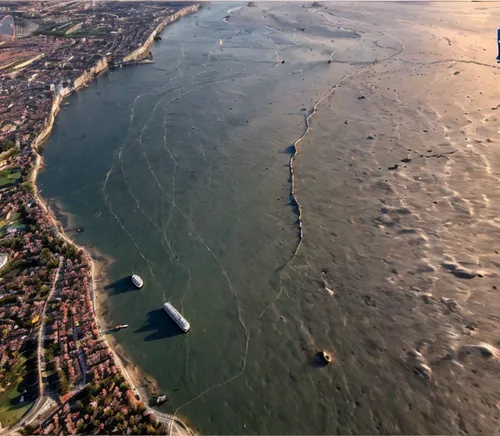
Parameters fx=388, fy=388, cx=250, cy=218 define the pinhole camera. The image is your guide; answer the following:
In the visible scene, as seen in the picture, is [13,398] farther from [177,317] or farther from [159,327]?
[177,317]

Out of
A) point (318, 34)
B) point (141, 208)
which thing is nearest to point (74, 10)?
point (318, 34)

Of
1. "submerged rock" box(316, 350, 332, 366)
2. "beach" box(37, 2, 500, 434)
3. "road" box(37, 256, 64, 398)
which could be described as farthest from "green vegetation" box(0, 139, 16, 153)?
"submerged rock" box(316, 350, 332, 366)

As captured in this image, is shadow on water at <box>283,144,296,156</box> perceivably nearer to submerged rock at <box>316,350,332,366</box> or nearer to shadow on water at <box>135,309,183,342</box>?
shadow on water at <box>135,309,183,342</box>

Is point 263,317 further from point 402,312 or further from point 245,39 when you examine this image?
point 245,39

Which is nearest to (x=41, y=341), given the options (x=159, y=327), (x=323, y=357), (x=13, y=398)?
(x=13, y=398)

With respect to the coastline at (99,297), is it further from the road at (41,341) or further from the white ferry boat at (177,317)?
the white ferry boat at (177,317)
